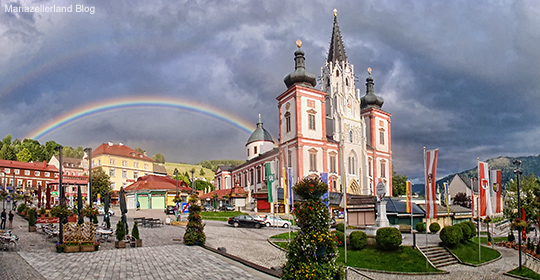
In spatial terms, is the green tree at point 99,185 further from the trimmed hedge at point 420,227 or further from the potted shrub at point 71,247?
the potted shrub at point 71,247

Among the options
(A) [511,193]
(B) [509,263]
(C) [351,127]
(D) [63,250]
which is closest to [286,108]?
(C) [351,127]

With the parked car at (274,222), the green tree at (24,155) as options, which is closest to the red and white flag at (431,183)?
the parked car at (274,222)

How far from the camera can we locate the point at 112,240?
25031mm

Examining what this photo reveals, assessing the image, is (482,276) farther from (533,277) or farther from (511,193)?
(511,193)

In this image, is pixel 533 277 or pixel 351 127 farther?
pixel 351 127

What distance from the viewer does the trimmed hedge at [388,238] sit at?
79.6 feet

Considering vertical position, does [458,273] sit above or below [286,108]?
below

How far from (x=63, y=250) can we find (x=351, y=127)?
59.0 meters

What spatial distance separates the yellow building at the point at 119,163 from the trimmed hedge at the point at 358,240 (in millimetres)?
74173

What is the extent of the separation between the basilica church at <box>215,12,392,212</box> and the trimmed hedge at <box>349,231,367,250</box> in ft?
106

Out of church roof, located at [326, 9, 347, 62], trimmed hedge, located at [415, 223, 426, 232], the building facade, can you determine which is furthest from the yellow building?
trimmed hedge, located at [415, 223, 426, 232]

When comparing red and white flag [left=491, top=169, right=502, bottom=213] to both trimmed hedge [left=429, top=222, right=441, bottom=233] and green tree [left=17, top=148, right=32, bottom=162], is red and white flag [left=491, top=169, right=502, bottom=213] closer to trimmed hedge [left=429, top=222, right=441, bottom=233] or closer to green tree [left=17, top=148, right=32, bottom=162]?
trimmed hedge [left=429, top=222, right=441, bottom=233]

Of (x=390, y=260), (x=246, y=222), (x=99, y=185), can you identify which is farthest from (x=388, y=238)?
(x=99, y=185)

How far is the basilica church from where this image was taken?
6562 centimetres
